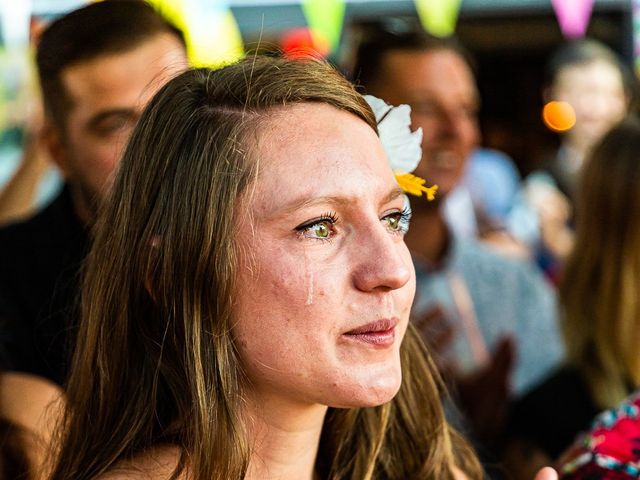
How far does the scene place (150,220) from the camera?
157 cm

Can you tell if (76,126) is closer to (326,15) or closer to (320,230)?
(320,230)

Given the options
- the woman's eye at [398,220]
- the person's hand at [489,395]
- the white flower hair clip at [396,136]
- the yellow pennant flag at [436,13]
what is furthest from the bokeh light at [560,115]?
the woman's eye at [398,220]

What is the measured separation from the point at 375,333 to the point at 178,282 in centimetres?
32

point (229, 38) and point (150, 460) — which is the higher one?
point (150, 460)

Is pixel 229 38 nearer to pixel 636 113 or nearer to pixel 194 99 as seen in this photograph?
pixel 636 113

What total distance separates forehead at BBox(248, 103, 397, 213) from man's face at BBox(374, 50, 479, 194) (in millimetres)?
1570

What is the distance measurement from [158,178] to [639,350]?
1.61 meters

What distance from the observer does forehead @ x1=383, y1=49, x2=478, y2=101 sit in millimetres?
3303

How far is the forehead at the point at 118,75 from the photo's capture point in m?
2.32

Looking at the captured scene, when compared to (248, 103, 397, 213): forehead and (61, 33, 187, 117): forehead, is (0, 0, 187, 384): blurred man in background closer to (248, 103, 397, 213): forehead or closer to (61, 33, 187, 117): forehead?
(61, 33, 187, 117): forehead

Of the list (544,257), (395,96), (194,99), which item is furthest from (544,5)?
(194,99)

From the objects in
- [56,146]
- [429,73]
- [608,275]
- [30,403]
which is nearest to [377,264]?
[30,403]

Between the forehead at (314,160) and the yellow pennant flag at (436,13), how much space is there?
176 inches

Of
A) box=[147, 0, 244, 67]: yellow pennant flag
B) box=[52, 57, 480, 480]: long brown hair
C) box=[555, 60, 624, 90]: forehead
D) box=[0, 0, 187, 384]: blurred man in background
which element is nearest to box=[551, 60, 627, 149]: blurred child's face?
box=[555, 60, 624, 90]: forehead
